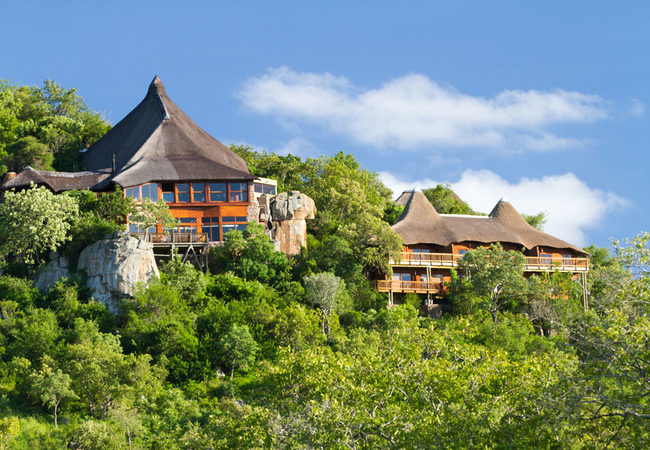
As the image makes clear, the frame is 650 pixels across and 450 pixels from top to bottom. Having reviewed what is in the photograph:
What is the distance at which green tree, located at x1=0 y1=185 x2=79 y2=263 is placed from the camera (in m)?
39.6

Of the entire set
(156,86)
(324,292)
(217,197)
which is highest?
(156,86)

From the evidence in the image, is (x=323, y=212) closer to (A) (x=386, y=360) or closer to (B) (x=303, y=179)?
(B) (x=303, y=179)

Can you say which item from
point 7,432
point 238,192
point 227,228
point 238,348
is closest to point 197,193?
point 238,192

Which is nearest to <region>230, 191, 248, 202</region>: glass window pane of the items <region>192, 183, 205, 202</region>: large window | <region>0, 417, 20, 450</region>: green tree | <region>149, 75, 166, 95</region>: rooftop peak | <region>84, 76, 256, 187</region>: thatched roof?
<region>84, 76, 256, 187</region>: thatched roof

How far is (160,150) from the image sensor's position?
1853 inches

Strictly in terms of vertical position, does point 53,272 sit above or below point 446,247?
below

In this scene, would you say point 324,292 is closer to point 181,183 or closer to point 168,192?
point 181,183

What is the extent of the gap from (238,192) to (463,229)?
1438 centimetres

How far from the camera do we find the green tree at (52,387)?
104 ft

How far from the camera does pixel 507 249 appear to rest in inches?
1897

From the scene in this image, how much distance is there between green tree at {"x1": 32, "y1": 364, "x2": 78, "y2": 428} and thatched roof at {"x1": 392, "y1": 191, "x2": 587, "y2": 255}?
21341mm

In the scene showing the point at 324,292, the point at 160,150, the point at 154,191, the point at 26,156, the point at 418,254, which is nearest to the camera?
the point at 324,292

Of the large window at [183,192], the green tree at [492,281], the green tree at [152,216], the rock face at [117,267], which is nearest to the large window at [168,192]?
the large window at [183,192]

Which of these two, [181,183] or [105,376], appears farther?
[181,183]
